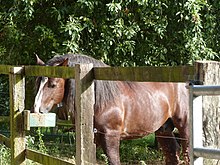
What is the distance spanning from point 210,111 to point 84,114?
60.2 inches

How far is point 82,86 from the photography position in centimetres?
405

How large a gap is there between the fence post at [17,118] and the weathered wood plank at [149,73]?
1.63 metres

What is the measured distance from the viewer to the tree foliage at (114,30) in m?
9.00

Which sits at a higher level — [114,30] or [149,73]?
[114,30]

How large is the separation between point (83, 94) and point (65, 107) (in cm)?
195

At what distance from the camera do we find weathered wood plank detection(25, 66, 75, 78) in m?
4.31

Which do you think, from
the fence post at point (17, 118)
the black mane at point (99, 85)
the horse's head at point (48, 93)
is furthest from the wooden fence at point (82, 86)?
the black mane at point (99, 85)

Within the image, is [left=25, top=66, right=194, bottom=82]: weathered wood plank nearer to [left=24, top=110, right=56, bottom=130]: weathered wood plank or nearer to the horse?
[left=24, top=110, right=56, bottom=130]: weathered wood plank

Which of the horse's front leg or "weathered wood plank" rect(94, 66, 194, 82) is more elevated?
"weathered wood plank" rect(94, 66, 194, 82)

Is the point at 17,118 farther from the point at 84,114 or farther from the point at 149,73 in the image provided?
the point at 149,73

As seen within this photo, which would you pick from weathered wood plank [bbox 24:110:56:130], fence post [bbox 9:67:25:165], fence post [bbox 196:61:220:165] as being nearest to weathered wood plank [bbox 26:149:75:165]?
fence post [bbox 9:67:25:165]

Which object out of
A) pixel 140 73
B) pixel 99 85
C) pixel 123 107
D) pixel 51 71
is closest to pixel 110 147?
pixel 123 107

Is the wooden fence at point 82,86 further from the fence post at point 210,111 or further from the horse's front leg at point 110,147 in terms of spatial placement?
the horse's front leg at point 110,147

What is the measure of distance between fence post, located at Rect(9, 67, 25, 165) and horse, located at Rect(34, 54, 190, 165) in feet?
1.07
